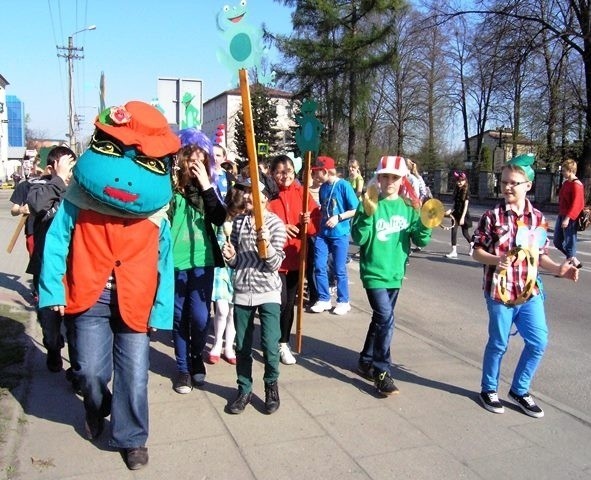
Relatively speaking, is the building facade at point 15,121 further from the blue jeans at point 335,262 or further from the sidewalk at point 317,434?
the sidewalk at point 317,434

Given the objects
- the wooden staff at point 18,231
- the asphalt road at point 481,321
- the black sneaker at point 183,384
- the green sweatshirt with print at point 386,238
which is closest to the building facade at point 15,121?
the asphalt road at point 481,321

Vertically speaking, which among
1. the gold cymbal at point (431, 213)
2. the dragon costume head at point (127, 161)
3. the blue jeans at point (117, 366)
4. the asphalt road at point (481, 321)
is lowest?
the asphalt road at point (481, 321)

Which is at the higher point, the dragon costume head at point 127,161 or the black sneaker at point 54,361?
the dragon costume head at point 127,161

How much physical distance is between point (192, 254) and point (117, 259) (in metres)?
1.14

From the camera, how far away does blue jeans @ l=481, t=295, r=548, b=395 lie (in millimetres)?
4230

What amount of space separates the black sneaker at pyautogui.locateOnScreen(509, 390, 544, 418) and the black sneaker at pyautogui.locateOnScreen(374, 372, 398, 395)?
0.87 metres

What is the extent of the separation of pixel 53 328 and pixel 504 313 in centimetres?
333

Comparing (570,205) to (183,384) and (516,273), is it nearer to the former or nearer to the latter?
(516,273)

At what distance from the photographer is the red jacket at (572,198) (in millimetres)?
10734

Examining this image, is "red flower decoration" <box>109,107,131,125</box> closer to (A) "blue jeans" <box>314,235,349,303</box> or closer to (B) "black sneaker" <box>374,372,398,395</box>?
(B) "black sneaker" <box>374,372,398,395</box>

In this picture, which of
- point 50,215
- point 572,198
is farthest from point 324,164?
point 572,198

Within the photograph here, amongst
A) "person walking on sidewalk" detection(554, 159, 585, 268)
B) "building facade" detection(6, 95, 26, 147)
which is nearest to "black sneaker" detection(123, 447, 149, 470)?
"person walking on sidewalk" detection(554, 159, 585, 268)

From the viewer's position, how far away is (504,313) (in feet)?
13.9

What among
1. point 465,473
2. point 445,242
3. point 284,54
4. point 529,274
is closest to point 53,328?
point 465,473
